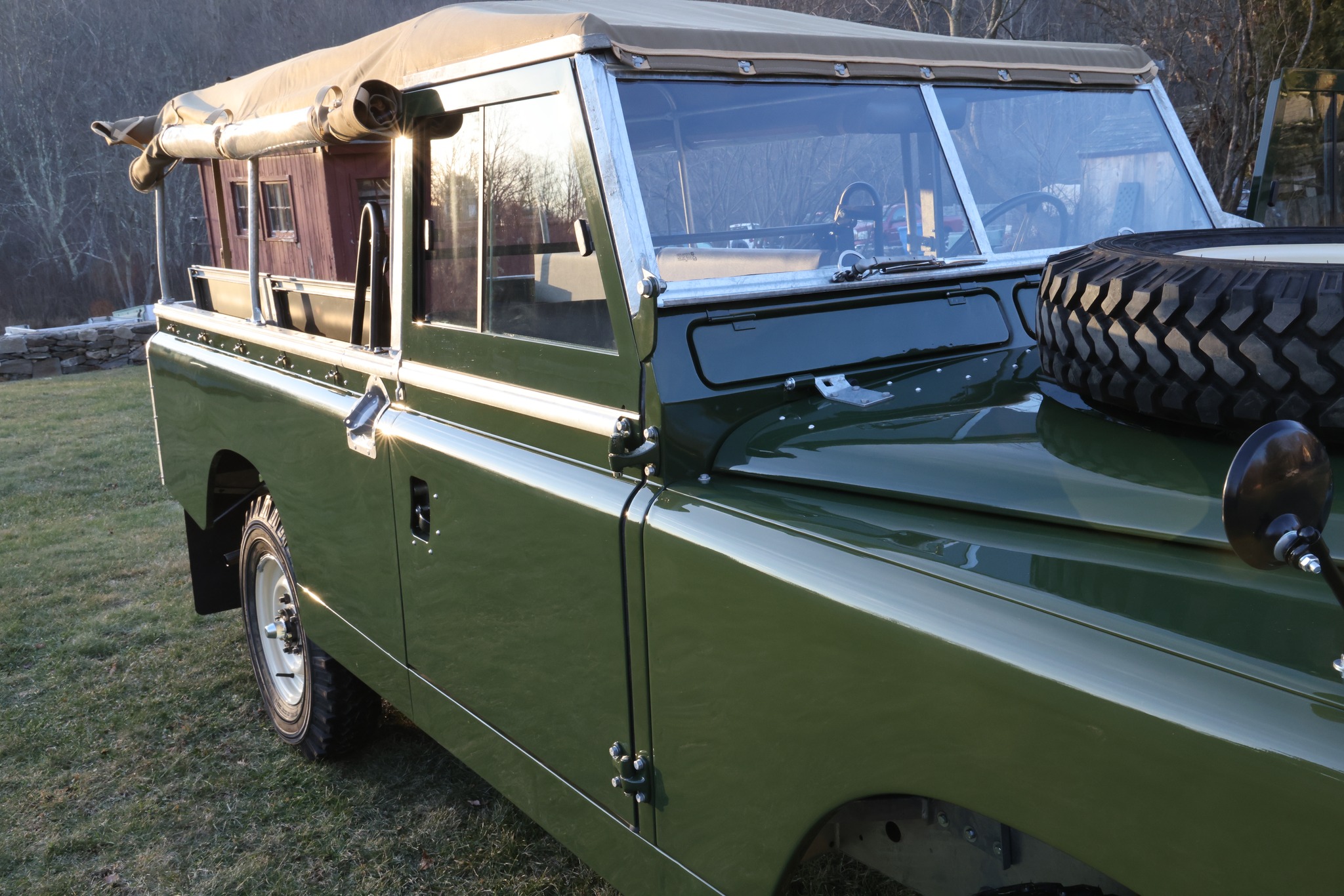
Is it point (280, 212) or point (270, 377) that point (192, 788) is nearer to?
point (270, 377)

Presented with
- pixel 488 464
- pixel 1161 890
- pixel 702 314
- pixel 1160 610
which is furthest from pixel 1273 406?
pixel 488 464

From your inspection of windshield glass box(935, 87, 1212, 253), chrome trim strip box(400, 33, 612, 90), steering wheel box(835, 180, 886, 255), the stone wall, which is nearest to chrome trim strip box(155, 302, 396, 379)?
chrome trim strip box(400, 33, 612, 90)

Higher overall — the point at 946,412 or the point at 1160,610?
the point at 946,412

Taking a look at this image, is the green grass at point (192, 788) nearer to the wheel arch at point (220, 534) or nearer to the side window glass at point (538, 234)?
the wheel arch at point (220, 534)

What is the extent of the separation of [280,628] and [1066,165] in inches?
118

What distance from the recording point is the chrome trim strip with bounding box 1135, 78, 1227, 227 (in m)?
2.73

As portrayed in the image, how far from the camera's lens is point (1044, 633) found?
4.24 ft

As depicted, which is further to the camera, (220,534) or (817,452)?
(220,534)

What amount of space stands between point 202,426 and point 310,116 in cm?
175

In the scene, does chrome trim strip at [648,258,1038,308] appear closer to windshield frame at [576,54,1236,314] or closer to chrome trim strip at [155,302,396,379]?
windshield frame at [576,54,1236,314]

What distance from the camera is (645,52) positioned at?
1.95m

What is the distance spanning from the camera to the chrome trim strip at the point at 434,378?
2.03 metres

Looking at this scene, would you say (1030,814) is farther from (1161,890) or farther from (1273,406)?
(1273,406)

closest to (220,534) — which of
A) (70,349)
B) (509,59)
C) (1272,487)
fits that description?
(509,59)
